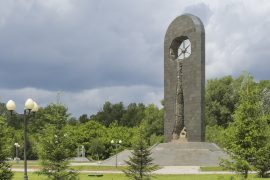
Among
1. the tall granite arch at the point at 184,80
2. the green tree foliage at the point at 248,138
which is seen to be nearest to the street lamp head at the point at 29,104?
the green tree foliage at the point at 248,138

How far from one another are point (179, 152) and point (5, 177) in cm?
2288

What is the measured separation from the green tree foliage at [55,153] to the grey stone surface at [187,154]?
19.9 m

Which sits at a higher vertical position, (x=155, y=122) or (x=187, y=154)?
(x=155, y=122)

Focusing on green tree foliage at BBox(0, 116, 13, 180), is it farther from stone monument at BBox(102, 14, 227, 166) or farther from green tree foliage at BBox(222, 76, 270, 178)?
stone monument at BBox(102, 14, 227, 166)

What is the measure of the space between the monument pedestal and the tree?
19228 mm

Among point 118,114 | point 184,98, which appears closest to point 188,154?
point 184,98

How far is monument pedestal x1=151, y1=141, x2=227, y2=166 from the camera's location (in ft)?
131

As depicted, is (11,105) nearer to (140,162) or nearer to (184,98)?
(140,162)

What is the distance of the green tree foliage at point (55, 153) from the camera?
66.5 ft

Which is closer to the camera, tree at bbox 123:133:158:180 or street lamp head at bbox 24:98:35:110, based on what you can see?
street lamp head at bbox 24:98:35:110

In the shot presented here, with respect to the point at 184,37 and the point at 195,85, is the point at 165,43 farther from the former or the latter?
the point at 195,85

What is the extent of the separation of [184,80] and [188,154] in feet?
26.2

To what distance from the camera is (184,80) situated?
45781 millimetres

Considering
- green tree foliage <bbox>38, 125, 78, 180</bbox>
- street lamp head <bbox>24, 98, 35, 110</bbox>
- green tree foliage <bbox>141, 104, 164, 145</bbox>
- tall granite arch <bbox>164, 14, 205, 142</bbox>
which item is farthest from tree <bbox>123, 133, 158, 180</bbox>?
green tree foliage <bbox>141, 104, 164, 145</bbox>
